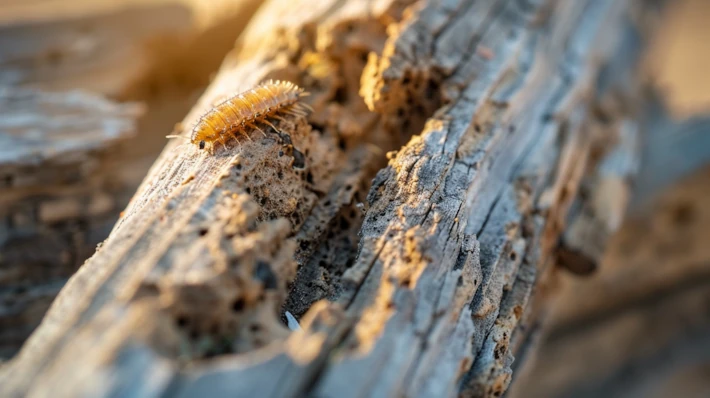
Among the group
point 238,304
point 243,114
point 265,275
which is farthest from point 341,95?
point 238,304

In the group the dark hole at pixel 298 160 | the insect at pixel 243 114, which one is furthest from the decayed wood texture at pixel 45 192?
the dark hole at pixel 298 160

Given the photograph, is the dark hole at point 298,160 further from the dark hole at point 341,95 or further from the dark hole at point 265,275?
the dark hole at point 265,275

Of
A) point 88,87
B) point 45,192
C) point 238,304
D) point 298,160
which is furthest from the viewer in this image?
point 88,87

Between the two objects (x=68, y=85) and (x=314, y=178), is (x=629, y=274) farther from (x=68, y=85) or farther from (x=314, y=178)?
(x=68, y=85)

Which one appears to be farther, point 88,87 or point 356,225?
point 88,87

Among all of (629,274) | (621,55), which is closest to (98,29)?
(621,55)

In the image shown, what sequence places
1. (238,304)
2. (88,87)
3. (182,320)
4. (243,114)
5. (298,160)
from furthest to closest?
(88,87)
(298,160)
(243,114)
(238,304)
(182,320)

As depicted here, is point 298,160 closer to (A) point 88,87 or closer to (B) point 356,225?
(B) point 356,225

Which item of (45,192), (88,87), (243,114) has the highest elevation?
(88,87)
